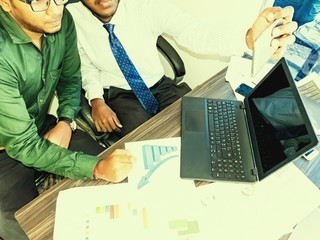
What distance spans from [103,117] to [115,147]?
0.36 m

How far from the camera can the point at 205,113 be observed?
107cm

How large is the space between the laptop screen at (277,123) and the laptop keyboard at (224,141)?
0.06m

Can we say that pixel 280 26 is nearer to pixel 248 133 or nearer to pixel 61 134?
pixel 248 133

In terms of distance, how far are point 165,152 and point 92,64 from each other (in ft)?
2.47

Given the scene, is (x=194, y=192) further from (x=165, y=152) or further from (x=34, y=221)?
(x=34, y=221)

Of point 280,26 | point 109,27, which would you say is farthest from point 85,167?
point 280,26

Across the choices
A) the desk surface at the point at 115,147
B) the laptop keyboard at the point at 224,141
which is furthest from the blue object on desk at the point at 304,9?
the laptop keyboard at the point at 224,141

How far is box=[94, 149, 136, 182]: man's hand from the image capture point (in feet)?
2.84

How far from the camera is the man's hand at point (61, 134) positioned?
4.00ft

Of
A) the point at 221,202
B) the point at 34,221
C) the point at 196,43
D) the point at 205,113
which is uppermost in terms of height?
the point at 196,43

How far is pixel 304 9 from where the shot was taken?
114 cm

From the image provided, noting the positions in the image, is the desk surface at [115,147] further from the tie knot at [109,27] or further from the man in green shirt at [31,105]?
the tie knot at [109,27]

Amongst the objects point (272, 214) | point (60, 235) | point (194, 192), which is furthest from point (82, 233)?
point (272, 214)

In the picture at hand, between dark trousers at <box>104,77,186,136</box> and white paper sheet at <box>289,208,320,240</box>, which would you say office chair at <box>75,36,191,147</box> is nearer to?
dark trousers at <box>104,77,186,136</box>
